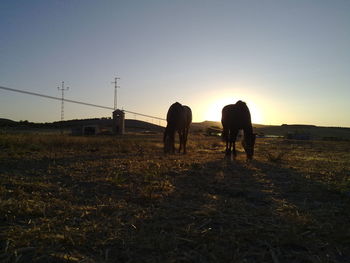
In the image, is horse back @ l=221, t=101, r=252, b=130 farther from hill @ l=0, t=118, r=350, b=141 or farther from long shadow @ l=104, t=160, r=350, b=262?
hill @ l=0, t=118, r=350, b=141

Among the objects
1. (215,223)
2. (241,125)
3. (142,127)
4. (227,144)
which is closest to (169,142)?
(227,144)

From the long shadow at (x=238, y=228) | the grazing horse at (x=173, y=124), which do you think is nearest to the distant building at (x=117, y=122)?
the grazing horse at (x=173, y=124)

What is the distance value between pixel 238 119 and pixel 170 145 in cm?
302

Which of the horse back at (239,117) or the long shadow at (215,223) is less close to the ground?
the horse back at (239,117)

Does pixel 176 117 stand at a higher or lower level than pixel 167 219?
higher

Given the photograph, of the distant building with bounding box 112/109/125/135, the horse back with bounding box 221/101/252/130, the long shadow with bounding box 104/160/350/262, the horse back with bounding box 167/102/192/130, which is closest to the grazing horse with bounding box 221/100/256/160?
the horse back with bounding box 221/101/252/130

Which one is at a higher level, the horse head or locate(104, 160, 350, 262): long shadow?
the horse head

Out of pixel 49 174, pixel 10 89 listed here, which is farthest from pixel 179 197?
pixel 10 89

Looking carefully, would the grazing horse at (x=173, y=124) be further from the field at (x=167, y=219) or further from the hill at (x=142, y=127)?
the hill at (x=142, y=127)

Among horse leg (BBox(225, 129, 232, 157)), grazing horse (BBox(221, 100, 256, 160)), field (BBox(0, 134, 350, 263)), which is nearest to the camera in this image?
field (BBox(0, 134, 350, 263))

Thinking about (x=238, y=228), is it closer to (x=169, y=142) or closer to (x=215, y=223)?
(x=215, y=223)

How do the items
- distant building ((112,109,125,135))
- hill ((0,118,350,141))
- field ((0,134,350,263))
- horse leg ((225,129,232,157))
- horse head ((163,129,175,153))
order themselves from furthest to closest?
1. hill ((0,118,350,141))
2. distant building ((112,109,125,135))
3. horse head ((163,129,175,153))
4. horse leg ((225,129,232,157))
5. field ((0,134,350,263))

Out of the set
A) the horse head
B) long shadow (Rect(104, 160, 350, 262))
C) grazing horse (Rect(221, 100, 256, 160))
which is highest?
grazing horse (Rect(221, 100, 256, 160))

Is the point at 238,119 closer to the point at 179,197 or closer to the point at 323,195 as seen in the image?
the point at 323,195
